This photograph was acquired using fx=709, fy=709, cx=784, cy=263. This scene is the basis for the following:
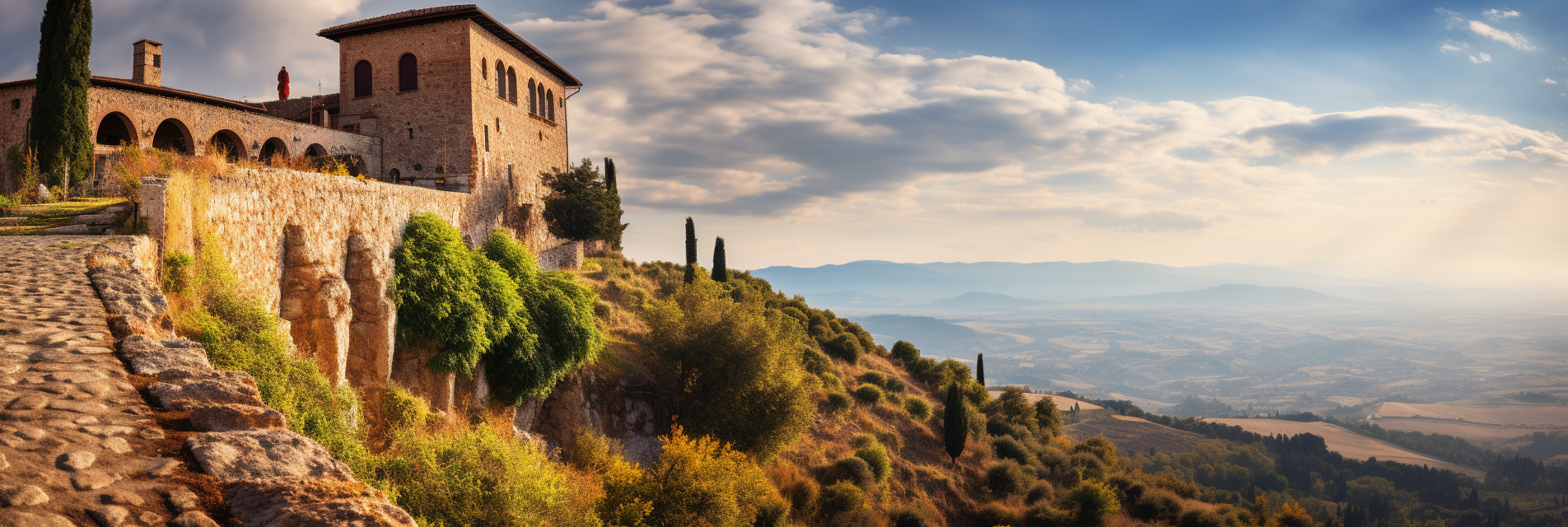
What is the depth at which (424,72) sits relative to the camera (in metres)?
A: 28.7

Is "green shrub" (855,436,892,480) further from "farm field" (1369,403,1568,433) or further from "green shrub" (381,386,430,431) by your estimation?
"farm field" (1369,403,1568,433)

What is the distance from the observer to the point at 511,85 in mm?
32562

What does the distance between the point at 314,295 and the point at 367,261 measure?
177 centimetres

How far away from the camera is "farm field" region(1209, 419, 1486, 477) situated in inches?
4183

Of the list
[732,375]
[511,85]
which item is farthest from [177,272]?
[511,85]

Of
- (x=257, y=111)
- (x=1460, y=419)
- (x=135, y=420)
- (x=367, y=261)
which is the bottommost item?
(x=1460, y=419)

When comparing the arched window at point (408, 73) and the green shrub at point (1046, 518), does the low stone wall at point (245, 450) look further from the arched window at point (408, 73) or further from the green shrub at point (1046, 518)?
the green shrub at point (1046, 518)

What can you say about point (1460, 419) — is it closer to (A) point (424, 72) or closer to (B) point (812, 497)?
(B) point (812, 497)

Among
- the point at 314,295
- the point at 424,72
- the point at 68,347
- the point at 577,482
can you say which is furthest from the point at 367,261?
the point at 424,72

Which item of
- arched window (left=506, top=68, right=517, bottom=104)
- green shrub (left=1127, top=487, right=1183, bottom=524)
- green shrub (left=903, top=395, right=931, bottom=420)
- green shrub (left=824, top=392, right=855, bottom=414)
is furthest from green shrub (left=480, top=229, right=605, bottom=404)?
green shrub (left=1127, top=487, right=1183, bottom=524)

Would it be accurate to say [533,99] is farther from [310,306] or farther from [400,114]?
[310,306]

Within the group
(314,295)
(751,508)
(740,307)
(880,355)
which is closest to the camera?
(314,295)

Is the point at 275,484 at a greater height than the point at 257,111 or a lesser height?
lesser

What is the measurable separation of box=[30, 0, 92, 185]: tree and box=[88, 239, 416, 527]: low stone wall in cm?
1951
